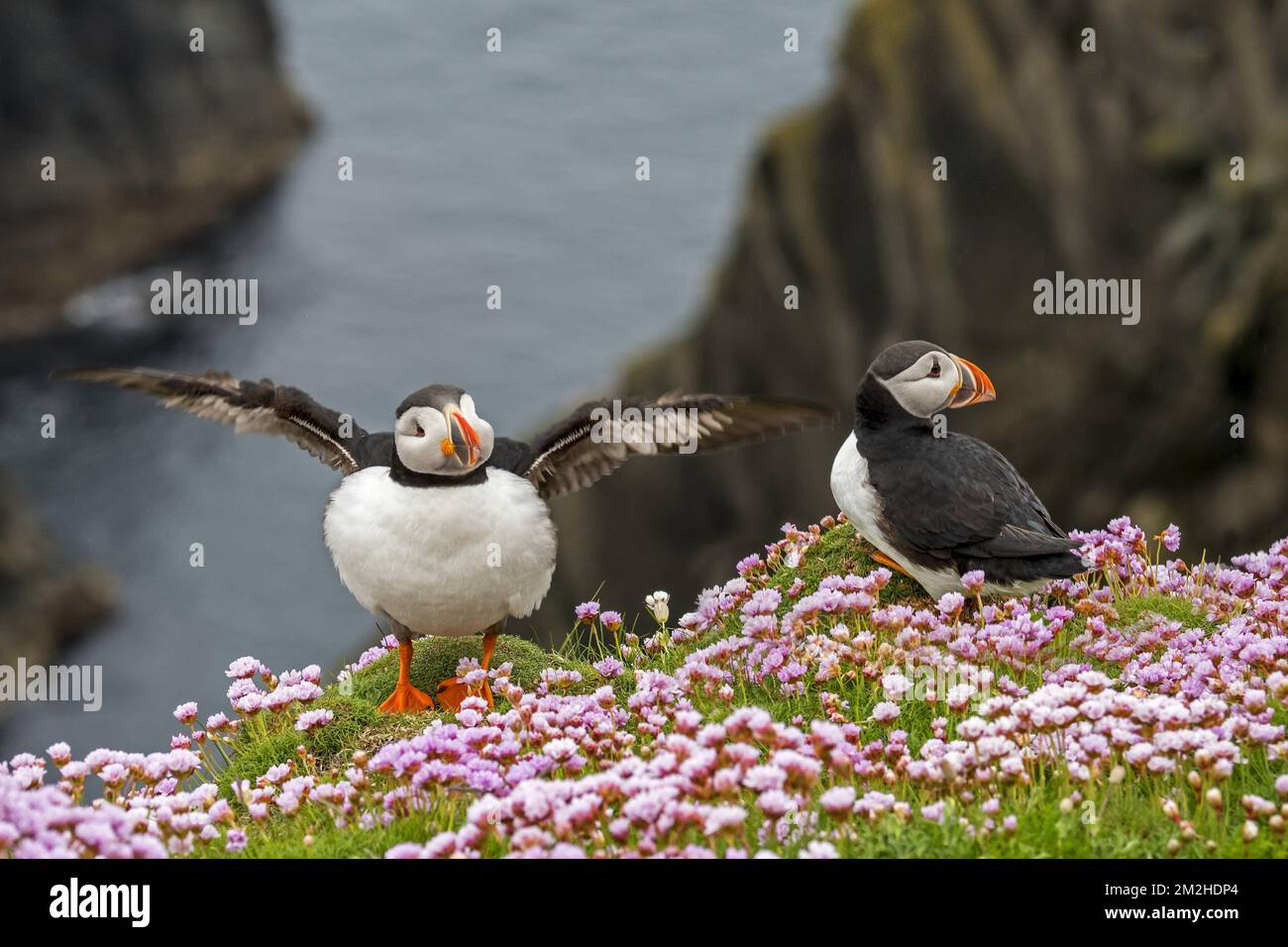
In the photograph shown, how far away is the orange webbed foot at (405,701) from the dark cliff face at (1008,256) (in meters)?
16.4

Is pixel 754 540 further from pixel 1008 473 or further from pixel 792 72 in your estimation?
pixel 792 72

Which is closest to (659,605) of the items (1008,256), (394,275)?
(1008,256)

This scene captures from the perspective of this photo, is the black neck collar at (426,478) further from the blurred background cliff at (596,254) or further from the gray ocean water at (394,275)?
the gray ocean water at (394,275)

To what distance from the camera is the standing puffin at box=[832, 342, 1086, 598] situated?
7.37m

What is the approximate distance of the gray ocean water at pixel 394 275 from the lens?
Result: 59062 millimetres

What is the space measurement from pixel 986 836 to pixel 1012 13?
94.8 ft

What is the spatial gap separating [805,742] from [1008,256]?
27544mm

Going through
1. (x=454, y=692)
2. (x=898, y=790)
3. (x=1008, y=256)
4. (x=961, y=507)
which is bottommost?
(x=898, y=790)

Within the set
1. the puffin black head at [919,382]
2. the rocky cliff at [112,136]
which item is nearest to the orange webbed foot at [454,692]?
the puffin black head at [919,382]

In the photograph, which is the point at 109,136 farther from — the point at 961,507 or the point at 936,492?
the point at 961,507

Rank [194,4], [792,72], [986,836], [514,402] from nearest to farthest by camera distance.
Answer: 1. [986,836]
2. [514,402]
3. [194,4]
4. [792,72]

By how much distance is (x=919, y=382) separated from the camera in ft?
25.0
